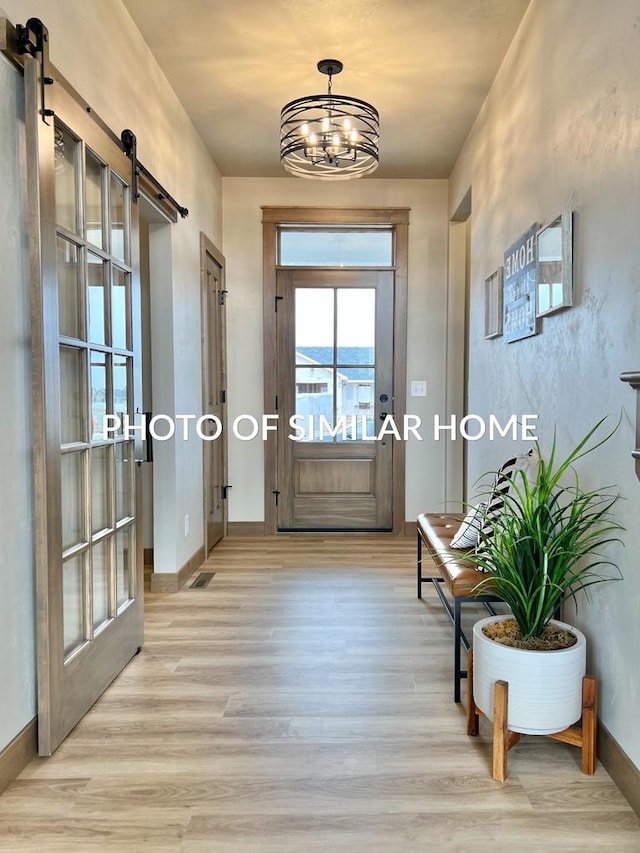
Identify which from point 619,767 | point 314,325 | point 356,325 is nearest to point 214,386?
point 314,325

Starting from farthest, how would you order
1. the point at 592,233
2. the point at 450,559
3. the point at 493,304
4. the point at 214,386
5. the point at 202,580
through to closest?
the point at 214,386, the point at 202,580, the point at 493,304, the point at 450,559, the point at 592,233

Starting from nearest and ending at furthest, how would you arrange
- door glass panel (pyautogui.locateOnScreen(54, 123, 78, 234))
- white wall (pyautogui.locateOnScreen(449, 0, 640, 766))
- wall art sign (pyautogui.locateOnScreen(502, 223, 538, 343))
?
1. white wall (pyautogui.locateOnScreen(449, 0, 640, 766))
2. door glass panel (pyautogui.locateOnScreen(54, 123, 78, 234))
3. wall art sign (pyautogui.locateOnScreen(502, 223, 538, 343))

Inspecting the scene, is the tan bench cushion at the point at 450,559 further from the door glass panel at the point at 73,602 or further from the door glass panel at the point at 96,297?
the door glass panel at the point at 96,297

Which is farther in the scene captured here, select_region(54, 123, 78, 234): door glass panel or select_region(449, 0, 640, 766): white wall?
select_region(54, 123, 78, 234): door glass panel

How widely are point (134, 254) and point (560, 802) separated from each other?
8.15ft

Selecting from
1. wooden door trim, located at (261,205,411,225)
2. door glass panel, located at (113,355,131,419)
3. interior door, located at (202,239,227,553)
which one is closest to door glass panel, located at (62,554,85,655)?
door glass panel, located at (113,355,131,419)

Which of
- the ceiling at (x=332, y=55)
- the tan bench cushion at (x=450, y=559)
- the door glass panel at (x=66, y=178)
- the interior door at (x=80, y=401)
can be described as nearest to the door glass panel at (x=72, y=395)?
the interior door at (x=80, y=401)

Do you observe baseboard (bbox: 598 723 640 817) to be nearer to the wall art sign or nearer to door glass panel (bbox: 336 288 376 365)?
the wall art sign

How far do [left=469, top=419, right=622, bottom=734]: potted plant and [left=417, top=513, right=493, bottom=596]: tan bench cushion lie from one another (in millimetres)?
185

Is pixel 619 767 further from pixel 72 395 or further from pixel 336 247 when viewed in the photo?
pixel 336 247

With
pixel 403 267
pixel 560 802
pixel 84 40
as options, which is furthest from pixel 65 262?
pixel 403 267

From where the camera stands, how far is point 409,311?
14.7 feet

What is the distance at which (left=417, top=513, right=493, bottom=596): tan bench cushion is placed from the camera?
81.1 inches

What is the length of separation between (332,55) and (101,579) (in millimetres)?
2685
